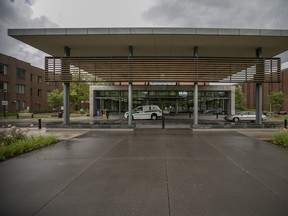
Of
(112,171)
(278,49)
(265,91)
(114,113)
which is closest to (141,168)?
(112,171)

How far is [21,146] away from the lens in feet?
28.0

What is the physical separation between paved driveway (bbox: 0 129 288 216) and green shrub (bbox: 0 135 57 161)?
504 mm

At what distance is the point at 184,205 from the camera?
3.98m

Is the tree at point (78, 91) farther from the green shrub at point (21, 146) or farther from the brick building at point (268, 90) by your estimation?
the brick building at point (268, 90)

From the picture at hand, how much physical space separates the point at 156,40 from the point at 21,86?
142 feet

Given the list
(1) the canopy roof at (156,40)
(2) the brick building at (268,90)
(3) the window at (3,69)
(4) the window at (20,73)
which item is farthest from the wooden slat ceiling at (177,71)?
(2) the brick building at (268,90)

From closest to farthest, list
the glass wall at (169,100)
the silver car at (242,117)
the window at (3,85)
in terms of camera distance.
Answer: the silver car at (242,117) → the glass wall at (169,100) → the window at (3,85)

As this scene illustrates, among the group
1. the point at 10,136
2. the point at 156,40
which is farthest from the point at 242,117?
the point at 10,136

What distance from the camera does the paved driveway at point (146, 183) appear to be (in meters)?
3.88

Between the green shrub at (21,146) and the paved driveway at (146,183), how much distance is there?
50cm

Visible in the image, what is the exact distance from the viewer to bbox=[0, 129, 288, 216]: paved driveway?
3.88m

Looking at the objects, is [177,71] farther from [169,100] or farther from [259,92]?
[169,100]

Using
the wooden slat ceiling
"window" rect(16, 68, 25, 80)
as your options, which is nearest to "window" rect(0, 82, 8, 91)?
"window" rect(16, 68, 25, 80)

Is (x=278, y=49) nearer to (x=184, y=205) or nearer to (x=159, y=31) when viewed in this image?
(x=159, y=31)
